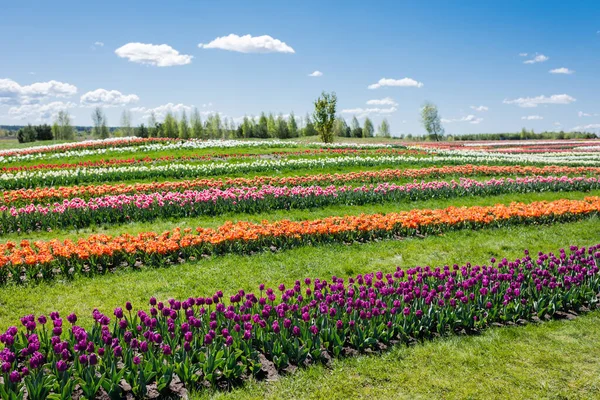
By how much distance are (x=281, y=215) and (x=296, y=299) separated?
7.20 m

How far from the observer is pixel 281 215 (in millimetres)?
14094

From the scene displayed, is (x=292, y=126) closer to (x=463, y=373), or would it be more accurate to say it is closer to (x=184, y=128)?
(x=184, y=128)

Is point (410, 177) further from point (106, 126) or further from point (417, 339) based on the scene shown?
point (106, 126)

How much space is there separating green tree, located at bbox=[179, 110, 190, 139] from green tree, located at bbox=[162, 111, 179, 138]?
976 mm

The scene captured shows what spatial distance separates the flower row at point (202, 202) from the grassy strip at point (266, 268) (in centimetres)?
444

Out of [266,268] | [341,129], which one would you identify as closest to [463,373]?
[266,268]

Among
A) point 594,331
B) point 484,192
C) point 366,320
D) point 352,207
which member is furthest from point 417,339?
point 484,192

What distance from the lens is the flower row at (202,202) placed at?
41.5 feet

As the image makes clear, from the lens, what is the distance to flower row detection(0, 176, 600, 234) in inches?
498

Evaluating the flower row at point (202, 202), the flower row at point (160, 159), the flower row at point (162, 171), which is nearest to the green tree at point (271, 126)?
Result: the flower row at point (160, 159)

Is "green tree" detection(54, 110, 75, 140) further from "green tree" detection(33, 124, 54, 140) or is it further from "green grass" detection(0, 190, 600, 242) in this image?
"green grass" detection(0, 190, 600, 242)

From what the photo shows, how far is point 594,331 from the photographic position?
6.64 metres

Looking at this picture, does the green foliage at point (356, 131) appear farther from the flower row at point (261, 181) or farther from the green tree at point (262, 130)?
the flower row at point (261, 181)

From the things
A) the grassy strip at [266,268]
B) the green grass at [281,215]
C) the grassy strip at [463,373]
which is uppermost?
the green grass at [281,215]
